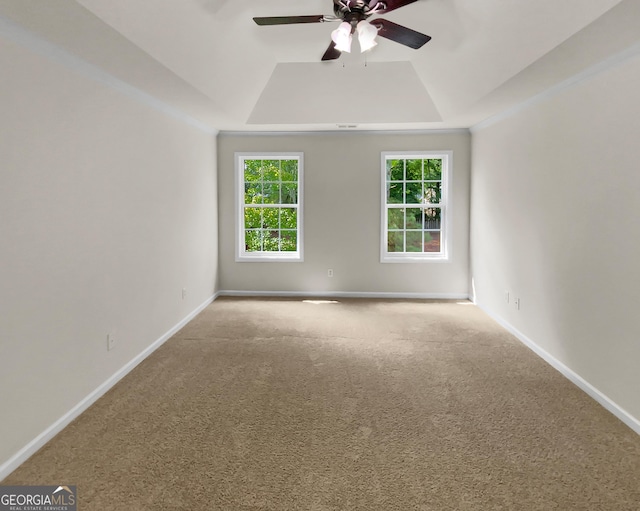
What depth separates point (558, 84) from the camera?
3.27m

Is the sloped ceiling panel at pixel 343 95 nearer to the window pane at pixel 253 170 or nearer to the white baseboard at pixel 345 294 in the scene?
the window pane at pixel 253 170

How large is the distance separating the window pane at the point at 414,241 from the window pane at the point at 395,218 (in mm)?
184

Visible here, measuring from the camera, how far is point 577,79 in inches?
120

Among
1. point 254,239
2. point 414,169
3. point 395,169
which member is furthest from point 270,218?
point 414,169

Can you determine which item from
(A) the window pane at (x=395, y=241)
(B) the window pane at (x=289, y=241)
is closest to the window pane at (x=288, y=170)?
(B) the window pane at (x=289, y=241)

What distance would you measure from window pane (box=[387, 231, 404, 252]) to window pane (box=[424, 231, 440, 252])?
35cm

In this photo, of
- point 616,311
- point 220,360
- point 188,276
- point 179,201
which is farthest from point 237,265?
point 616,311

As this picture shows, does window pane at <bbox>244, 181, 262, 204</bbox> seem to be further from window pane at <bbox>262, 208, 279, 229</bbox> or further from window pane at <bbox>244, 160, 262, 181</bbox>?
window pane at <bbox>262, 208, 279, 229</bbox>

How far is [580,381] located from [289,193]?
4.31 metres

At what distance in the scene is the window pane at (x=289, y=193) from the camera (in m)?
6.10

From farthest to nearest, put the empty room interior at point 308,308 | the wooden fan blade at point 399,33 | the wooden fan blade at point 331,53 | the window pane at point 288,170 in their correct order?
1. the window pane at point 288,170
2. the wooden fan blade at point 331,53
3. the wooden fan blade at point 399,33
4. the empty room interior at point 308,308

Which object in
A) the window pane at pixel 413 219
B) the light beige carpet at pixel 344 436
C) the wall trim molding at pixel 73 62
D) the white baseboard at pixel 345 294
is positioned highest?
the wall trim molding at pixel 73 62

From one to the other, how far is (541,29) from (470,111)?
6.88ft

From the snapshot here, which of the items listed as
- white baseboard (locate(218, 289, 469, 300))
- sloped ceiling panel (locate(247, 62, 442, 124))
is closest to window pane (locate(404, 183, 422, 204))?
sloped ceiling panel (locate(247, 62, 442, 124))
